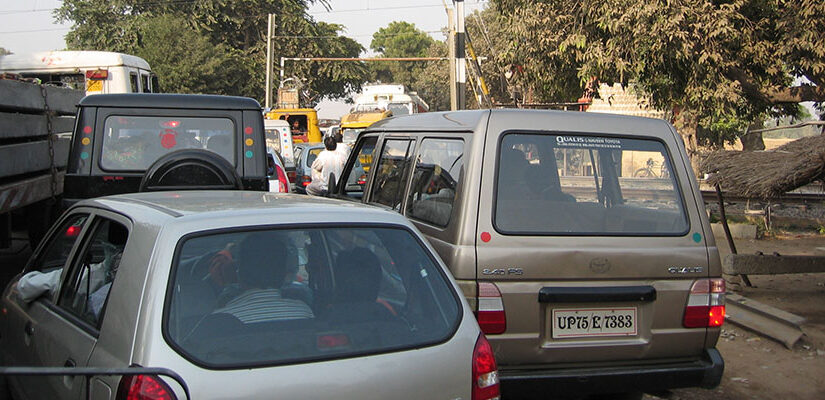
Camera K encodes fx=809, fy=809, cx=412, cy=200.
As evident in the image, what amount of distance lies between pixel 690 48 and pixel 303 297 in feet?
30.6

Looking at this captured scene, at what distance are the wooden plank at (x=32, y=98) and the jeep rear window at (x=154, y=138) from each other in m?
1.02

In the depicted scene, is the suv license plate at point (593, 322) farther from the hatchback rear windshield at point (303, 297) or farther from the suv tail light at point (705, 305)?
the hatchback rear windshield at point (303, 297)

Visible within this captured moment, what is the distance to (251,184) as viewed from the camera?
759cm

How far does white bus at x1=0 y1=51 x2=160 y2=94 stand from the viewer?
17016mm

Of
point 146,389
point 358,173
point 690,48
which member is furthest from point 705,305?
point 690,48

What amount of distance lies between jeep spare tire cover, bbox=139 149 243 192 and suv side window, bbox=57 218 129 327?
2.95 metres

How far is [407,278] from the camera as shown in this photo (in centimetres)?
321

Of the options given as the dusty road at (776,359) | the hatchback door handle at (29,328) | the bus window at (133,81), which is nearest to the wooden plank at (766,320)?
the dusty road at (776,359)

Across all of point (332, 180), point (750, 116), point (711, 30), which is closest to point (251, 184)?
point (332, 180)

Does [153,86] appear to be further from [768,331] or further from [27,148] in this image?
[768,331]

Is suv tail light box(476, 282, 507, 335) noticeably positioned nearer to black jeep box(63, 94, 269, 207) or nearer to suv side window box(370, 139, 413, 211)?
suv side window box(370, 139, 413, 211)

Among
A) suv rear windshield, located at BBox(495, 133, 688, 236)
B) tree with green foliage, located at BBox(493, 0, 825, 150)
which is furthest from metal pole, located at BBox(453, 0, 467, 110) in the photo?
suv rear windshield, located at BBox(495, 133, 688, 236)

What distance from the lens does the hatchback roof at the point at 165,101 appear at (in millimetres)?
7441

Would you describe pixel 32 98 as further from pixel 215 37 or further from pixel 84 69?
pixel 215 37
